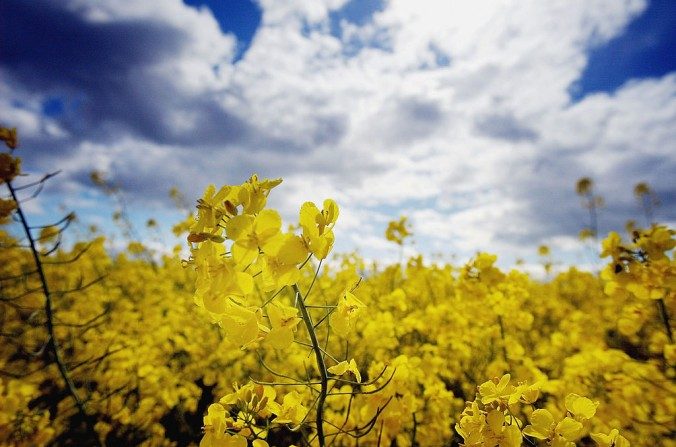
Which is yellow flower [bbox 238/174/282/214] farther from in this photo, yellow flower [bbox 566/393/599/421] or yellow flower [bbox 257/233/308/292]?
yellow flower [bbox 566/393/599/421]

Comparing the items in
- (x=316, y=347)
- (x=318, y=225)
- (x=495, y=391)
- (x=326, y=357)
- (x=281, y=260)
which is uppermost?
(x=318, y=225)

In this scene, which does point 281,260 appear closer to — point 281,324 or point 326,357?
point 281,324

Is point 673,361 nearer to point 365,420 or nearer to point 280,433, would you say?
point 365,420

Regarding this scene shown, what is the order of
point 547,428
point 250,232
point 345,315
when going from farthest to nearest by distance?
point 345,315 → point 547,428 → point 250,232

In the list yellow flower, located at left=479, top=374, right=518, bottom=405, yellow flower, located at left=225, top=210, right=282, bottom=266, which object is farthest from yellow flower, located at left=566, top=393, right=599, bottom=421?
yellow flower, located at left=225, top=210, right=282, bottom=266

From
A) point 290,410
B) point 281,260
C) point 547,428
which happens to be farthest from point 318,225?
point 547,428

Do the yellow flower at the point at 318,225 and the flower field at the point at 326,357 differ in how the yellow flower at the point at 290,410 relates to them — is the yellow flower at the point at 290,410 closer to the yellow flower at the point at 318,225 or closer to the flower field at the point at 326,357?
the flower field at the point at 326,357

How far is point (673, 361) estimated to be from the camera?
2.10 metres

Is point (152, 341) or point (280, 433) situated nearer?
point (280, 433)

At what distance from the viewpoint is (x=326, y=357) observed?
322 centimetres

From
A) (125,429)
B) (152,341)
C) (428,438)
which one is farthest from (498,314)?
(152,341)

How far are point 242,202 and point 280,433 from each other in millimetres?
2819

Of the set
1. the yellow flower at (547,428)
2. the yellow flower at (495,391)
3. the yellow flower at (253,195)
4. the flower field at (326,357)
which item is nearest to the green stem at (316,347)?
the flower field at (326,357)

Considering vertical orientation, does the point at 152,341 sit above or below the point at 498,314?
below
